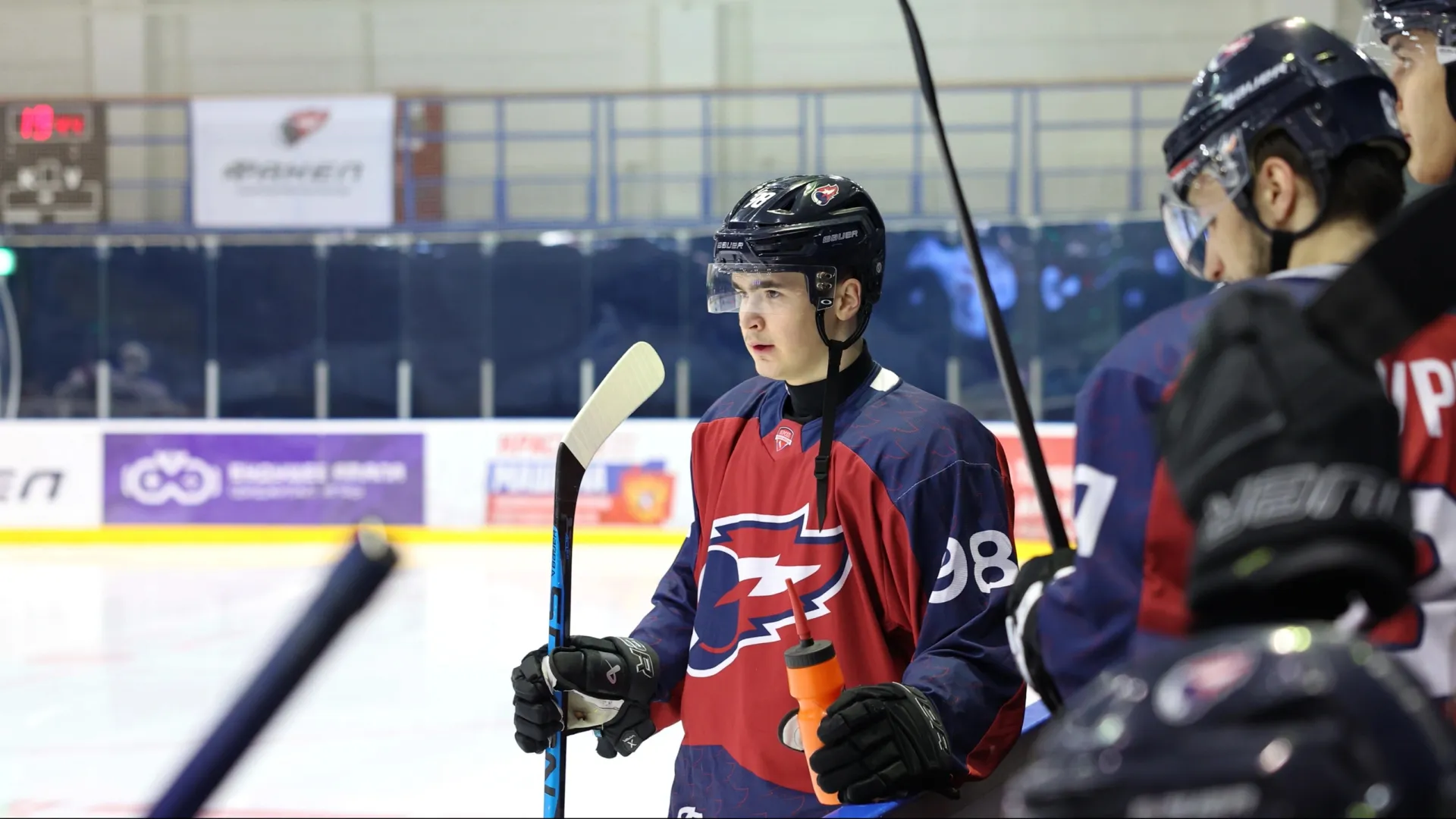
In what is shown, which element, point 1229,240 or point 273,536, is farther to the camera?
point 273,536

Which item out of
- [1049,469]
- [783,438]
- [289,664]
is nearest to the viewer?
[289,664]

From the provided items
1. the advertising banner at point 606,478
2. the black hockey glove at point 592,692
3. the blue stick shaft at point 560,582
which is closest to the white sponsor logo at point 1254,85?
the blue stick shaft at point 560,582

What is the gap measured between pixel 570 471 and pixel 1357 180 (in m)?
0.92

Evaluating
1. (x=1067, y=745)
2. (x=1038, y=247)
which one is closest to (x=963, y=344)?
(x=1038, y=247)

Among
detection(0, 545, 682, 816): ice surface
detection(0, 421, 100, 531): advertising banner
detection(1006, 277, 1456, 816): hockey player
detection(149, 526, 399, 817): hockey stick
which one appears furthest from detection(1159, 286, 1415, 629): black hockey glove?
detection(0, 421, 100, 531): advertising banner

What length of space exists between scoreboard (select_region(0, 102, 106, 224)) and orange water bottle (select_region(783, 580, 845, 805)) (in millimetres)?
8949

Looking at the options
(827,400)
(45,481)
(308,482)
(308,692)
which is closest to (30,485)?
(45,481)

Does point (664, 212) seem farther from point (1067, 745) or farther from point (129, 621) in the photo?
point (1067, 745)

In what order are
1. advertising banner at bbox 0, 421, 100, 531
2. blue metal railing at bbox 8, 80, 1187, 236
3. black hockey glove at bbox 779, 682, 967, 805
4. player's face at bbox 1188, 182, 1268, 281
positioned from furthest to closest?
blue metal railing at bbox 8, 80, 1187, 236 → advertising banner at bbox 0, 421, 100, 531 → black hockey glove at bbox 779, 682, 967, 805 → player's face at bbox 1188, 182, 1268, 281

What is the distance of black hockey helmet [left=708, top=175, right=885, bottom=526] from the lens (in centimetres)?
170

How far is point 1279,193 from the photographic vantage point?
0.94 meters

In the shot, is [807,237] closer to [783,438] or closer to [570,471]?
[783,438]

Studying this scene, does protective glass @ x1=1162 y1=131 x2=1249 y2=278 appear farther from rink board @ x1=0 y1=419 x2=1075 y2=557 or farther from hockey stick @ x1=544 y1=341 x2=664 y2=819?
rink board @ x1=0 y1=419 x2=1075 y2=557

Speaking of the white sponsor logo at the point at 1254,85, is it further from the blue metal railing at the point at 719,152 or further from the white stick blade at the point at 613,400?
the blue metal railing at the point at 719,152
